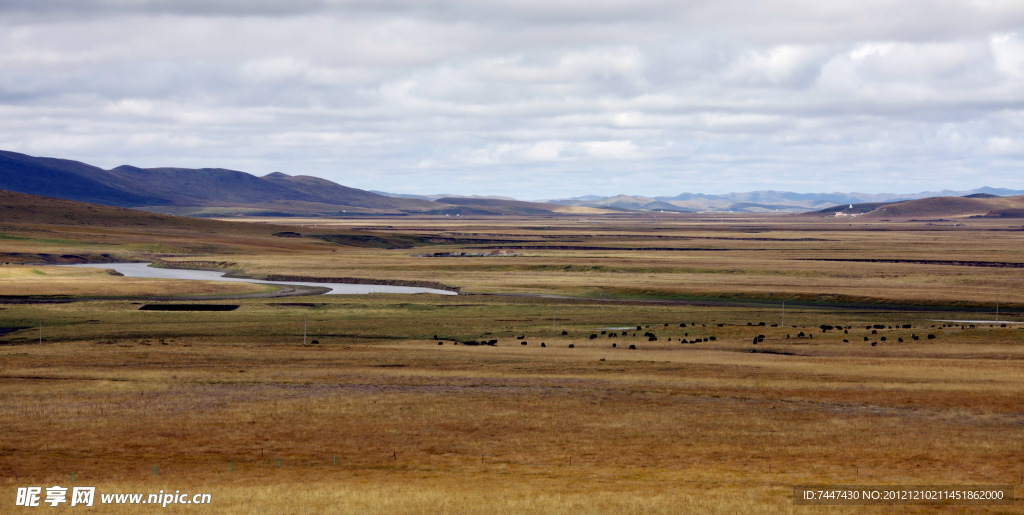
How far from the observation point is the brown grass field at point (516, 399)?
29016 millimetres

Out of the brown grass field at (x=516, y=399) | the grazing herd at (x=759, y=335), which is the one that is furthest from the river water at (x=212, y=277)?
the grazing herd at (x=759, y=335)

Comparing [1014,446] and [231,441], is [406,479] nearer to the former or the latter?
[231,441]

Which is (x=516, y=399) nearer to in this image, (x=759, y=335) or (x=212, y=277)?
(x=759, y=335)

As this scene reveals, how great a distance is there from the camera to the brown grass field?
2902cm

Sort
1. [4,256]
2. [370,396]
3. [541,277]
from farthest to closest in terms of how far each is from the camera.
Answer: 1. [4,256]
2. [541,277]
3. [370,396]

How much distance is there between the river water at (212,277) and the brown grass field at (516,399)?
10813 mm

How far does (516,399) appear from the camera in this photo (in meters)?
44.0

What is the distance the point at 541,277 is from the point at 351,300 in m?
33.4

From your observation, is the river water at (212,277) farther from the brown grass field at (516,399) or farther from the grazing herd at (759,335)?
the grazing herd at (759,335)

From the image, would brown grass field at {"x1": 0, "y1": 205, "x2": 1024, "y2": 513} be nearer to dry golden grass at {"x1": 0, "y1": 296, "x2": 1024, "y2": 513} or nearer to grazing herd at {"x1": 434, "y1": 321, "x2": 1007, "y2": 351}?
dry golden grass at {"x1": 0, "y1": 296, "x2": 1024, "y2": 513}

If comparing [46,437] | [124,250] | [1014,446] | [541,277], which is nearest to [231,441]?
[46,437]

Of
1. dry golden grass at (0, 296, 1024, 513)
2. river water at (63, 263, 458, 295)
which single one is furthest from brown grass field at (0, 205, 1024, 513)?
river water at (63, 263, 458, 295)

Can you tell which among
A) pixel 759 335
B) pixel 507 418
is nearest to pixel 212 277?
pixel 759 335

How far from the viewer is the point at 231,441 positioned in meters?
35.5
